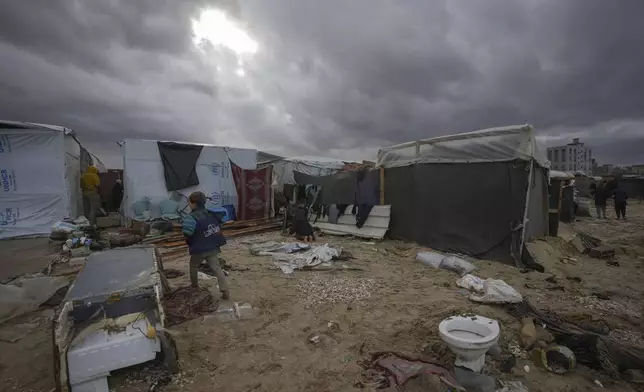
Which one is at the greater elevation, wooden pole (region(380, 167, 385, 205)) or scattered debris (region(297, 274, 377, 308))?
wooden pole (region(380, 167, 385, 205))

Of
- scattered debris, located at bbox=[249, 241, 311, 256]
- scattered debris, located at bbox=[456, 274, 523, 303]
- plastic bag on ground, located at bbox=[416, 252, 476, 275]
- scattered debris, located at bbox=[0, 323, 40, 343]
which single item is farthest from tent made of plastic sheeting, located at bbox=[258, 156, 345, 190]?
scattered debris, located at bbox=[0, 323, 40, 343]

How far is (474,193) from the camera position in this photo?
7.07m

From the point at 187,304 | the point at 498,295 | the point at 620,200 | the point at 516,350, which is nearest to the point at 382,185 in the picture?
the point at 498,295

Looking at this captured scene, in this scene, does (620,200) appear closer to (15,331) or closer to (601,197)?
(601,197)

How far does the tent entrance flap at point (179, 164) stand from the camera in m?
11.0

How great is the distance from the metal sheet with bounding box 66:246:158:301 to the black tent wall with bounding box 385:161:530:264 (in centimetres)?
635

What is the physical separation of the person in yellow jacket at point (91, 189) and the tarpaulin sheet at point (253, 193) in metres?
4.72

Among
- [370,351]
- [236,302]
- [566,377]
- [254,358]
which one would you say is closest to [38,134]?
[236,302]

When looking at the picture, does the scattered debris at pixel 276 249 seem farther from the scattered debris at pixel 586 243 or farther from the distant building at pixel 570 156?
the distant building at pixel 570 156

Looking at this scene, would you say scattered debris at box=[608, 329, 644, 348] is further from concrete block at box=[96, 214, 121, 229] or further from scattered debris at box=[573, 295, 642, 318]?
concrete block at box=[96, 214, 121, 229]

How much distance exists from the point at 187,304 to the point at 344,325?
213 cm

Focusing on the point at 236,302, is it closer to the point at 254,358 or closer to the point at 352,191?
the point at 254,358

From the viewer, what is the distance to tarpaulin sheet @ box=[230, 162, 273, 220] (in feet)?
38.7

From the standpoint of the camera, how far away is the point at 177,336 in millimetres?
3492
